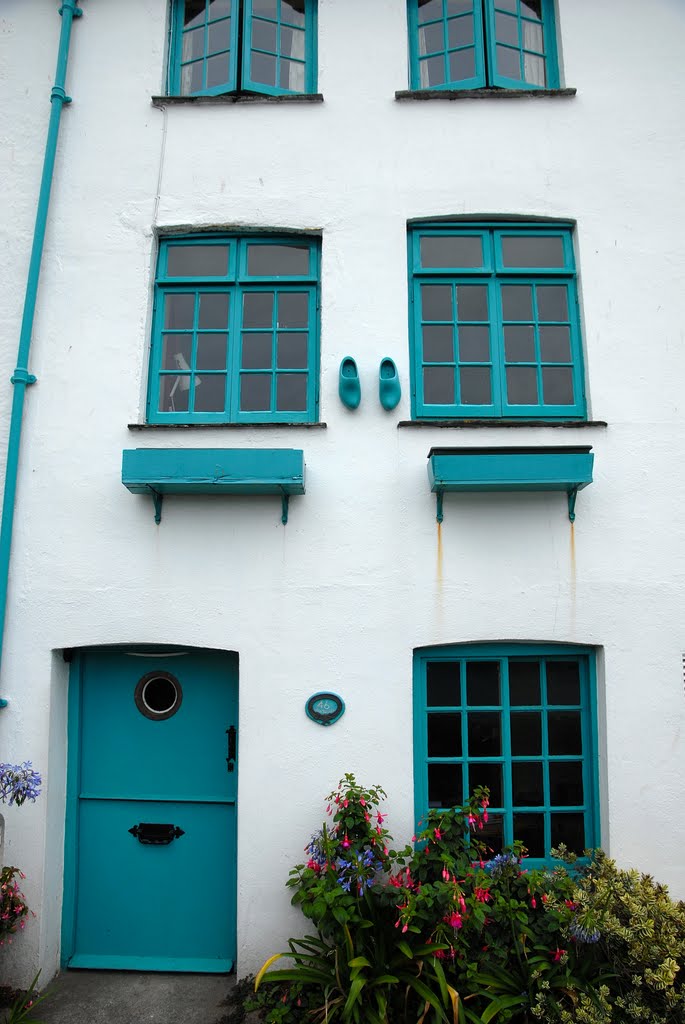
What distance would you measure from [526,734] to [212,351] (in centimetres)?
376

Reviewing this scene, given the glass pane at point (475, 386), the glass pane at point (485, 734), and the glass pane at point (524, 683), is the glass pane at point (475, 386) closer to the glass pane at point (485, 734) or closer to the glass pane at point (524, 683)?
the glass pane at point (524, 683)

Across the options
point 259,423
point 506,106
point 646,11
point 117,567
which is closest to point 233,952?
point 117,567

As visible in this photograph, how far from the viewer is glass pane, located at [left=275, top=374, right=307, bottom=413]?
5.23 m

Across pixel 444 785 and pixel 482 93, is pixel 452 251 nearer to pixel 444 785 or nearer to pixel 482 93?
pixel 482 93

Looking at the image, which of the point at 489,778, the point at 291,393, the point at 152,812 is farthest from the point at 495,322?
the point at 152,812

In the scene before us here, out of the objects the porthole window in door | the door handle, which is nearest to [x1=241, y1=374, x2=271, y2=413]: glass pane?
the porthole window in door

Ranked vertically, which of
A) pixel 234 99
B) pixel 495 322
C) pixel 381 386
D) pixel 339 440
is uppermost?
pixel 234 99

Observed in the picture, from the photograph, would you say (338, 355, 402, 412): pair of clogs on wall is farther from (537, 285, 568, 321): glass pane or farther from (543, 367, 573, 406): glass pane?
(537, 285, 568, 321): glass pane

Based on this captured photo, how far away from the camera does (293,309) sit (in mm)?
5395

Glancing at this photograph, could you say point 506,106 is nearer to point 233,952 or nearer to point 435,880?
point 435,880

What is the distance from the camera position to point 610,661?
15.7 feet

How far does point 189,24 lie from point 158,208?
190cm

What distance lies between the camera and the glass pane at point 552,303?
210 inches

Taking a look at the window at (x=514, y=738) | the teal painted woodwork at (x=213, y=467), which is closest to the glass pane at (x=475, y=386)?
the teal painted woodwork at (x=213, y=467)
